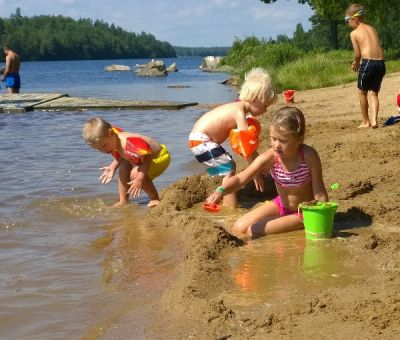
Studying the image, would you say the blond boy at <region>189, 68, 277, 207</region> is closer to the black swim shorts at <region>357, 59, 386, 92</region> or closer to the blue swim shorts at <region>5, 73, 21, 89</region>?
the black swim shorts at <region>357, 59, 386, 92</region>

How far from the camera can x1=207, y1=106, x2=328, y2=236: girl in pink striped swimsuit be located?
14.8 ft

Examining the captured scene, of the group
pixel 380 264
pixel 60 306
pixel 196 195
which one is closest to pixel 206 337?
pixel 60 306

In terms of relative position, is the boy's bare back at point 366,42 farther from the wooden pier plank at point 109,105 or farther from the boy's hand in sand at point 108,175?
the wooden pier plank at point 109,105

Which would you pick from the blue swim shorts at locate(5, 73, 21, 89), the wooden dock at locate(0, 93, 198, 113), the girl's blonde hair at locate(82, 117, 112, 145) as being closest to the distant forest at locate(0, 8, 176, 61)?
the blue swim shorts at locate(5, 73, 21, 89)

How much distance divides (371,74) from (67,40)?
144831 millimetres

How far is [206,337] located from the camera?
290 centimetres

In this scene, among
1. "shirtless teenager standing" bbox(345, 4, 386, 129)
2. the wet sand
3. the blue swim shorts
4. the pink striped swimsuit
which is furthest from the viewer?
the blue swim shorts

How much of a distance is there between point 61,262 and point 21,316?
3.24 ft

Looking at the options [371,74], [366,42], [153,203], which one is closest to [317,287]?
[153,203]

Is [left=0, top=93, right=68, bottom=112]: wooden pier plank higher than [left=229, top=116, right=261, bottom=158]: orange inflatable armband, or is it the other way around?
[left=229, top=116, right=261, bottom=158]: orange inflatable armband

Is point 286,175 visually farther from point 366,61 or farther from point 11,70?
point 11,70

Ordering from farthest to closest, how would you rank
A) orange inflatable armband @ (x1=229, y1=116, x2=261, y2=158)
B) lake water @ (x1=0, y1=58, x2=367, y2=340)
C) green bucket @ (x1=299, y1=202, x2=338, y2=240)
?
1. orange inflatable armband @ (x1=229, y1=116, x2=261, y2=158)
2. green bucket @ (x1=299, y1=202, x2=338, y2=240)
3. lake water @ (x1=0, y1=58, x2=367, y2=340)

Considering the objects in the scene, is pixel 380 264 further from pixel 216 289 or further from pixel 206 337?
pixel 206 337

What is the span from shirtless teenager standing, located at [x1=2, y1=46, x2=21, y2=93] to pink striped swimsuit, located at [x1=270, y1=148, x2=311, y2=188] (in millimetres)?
14602
